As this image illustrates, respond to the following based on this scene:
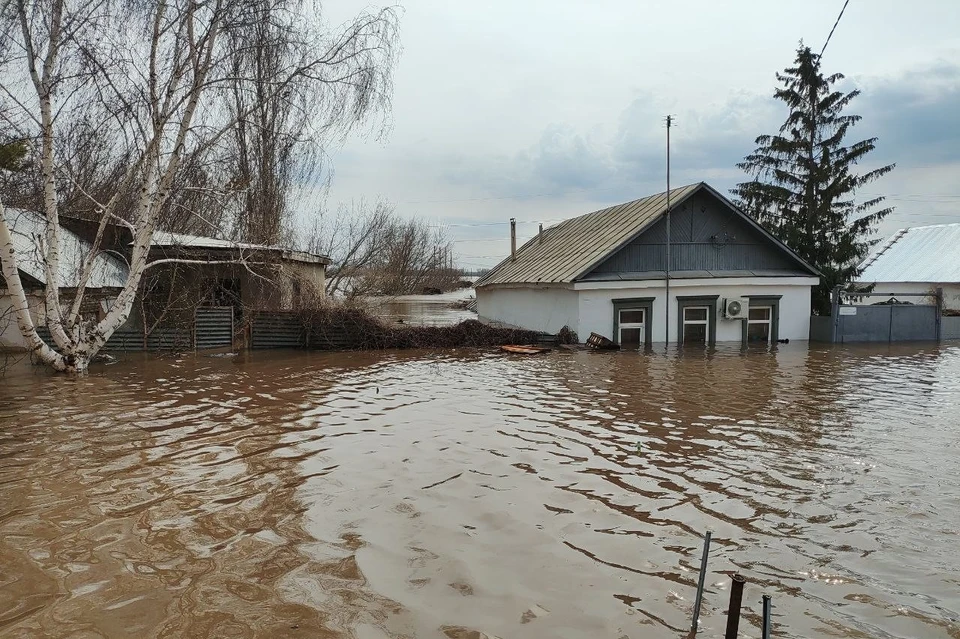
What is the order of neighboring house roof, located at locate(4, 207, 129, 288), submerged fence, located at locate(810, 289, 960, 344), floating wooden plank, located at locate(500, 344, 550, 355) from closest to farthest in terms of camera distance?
1. neighboring house roof, located at locate(4, 207, 129, 288)
2. floating wooden plank, located at locate(500, 344, 550, 355)
3. submerged fence, located at locate(810, 289, 960, 344)

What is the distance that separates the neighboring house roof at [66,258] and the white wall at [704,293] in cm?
1610

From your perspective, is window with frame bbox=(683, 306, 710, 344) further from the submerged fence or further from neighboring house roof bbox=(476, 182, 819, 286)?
the submerged fence

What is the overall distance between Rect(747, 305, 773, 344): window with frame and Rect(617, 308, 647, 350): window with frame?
4.59m

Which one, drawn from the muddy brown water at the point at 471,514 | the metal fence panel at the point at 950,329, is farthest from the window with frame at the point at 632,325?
the metal fence panel at the point at 950,329

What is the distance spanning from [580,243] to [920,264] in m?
29.8

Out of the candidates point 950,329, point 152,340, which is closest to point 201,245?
point 152,340

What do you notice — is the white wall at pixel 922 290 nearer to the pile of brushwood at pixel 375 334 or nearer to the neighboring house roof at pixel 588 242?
the neighboring house roof at pixel 588 242

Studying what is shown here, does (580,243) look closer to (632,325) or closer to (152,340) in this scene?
(632,325)

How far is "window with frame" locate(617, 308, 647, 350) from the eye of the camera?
21828 mm

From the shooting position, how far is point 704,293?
22.6 meters

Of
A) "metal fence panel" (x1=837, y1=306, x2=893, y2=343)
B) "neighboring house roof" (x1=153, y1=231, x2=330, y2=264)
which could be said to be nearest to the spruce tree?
"metal fence panel" (x1=837, y1=306, x2=893, y2=343)

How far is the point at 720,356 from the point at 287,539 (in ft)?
52.1

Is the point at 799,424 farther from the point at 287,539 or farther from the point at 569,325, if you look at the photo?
the point at 569,325

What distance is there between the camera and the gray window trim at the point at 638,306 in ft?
70.7
